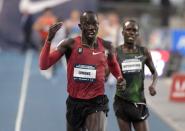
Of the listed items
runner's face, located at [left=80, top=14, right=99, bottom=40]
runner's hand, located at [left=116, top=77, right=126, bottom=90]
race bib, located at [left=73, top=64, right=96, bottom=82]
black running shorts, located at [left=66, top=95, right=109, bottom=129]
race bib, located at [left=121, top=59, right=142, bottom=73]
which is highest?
runner's face, located at [left=80, top=14, right=99, bottom=40]

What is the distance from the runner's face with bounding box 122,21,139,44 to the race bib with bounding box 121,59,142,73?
234 millimetres

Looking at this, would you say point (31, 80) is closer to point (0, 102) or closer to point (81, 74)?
point (0, 102)

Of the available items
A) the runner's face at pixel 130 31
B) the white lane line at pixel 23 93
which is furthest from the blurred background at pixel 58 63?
the runner's face at pixel 130 31

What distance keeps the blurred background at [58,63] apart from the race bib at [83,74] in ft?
13.1

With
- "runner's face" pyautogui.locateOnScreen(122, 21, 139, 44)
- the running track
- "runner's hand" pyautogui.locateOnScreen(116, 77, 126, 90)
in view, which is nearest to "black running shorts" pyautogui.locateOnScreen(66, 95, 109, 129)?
"runner's hand" pyautogui.locateOnScreen(116, 77, 126, 90)

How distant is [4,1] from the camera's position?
29.0m

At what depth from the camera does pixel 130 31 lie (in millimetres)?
7777

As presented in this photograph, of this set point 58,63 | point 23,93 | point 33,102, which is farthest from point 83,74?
point 58,63

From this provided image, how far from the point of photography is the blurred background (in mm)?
12508

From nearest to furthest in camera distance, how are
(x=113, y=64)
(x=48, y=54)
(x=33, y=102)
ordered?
(x=48, y=54) < (x=113, y=64) < (x=33, y=102)

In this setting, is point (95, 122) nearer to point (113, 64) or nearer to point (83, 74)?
point (83, 74)

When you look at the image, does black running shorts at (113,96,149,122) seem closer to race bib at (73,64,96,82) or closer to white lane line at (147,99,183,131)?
race bib at (73,64,96,82)

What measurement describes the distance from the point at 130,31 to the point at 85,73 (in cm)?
110

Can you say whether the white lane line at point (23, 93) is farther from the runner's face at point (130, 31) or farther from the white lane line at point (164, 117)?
the runner's face at point (130, 31)
